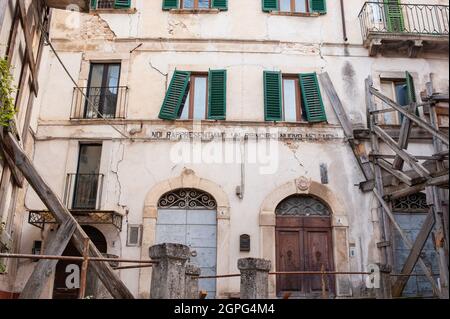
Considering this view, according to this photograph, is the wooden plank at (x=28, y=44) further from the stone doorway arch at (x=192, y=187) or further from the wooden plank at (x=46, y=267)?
the wooden plank at (x=46, y=267)

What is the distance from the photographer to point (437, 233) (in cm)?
791

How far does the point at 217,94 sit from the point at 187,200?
283 cm

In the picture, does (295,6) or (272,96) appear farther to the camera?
(295,6)

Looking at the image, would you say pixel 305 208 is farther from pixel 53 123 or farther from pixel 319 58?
pixel 53 123

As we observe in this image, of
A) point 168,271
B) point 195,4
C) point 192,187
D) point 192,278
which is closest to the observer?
point 168,271

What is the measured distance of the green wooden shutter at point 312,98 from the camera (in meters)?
11.6

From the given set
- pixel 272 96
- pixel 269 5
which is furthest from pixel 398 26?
pixel 272 96

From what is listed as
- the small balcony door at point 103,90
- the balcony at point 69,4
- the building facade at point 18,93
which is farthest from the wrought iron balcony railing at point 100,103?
the balcony at point 69,4

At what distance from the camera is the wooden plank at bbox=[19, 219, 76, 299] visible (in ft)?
23.8

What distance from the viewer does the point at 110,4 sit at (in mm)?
12711

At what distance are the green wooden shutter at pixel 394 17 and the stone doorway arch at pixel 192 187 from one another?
656cm

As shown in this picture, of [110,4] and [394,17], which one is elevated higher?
[110,4]

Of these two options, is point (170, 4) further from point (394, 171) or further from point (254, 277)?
point (254, 277)
